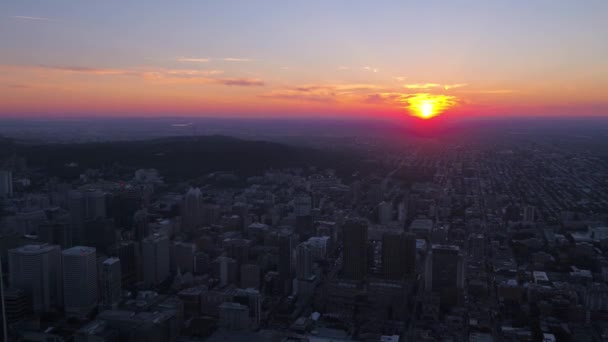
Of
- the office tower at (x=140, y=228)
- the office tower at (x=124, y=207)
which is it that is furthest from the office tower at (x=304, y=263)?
the office tower at (x=124, y=207)

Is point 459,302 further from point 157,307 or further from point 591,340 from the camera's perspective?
point 157,307

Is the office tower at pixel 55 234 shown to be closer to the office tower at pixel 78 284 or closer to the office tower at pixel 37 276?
the office tower at pixel 37 276

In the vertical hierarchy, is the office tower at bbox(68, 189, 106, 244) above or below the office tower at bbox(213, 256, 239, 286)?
above

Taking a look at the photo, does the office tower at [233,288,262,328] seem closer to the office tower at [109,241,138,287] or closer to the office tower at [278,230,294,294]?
the office tower at [278,230,294,294]

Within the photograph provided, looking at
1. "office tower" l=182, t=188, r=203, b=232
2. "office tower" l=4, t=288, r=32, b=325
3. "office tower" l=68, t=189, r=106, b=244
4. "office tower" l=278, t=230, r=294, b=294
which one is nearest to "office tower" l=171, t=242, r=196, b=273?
"office tower" l=278, t=230, r=294, b=294

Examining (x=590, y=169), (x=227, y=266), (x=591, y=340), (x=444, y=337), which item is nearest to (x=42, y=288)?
(x=227, y=266)

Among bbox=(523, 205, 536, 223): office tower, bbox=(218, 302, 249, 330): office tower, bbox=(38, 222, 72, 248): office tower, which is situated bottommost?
bbox=(218, 302, 249, 330): office tower

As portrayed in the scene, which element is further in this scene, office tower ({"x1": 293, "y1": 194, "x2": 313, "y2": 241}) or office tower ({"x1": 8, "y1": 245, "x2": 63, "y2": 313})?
office tower ({"x1": 293, "y1": 194, "x2": 313, "y2": 241})
